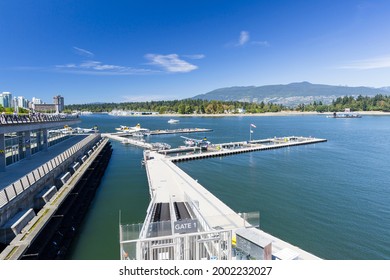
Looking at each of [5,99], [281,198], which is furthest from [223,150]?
[5,99]

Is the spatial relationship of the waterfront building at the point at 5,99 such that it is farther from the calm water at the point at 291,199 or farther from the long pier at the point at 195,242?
the long pier at the point at 195,242

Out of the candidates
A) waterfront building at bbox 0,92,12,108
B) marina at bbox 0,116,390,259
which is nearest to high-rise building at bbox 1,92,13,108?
waterfront building at bbox 0,92,12,108

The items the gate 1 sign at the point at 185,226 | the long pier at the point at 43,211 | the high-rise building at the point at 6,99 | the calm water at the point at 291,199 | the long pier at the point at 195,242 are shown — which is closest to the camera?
the long pier at the point at 195,242

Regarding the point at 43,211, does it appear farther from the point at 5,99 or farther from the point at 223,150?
the point at 5,99

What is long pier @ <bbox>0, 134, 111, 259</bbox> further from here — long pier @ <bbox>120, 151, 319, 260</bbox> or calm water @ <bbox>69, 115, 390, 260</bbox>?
long pier @ <bbox>120, 151, 319, 260</bbox>

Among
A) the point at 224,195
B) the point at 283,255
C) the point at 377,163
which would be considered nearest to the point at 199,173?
the point at 224,195

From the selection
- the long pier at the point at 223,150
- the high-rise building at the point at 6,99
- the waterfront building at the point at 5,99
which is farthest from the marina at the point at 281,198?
the high-rise building at the point at 6,99

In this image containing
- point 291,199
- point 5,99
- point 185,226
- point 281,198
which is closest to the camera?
point 185,226

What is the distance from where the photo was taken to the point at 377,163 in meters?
37.7

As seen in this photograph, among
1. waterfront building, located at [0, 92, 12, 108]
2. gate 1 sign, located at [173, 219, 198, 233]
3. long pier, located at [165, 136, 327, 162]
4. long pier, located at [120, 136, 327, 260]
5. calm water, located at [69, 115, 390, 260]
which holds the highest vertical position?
Result: waterfront building, located at [0, 92, 12, 108]
